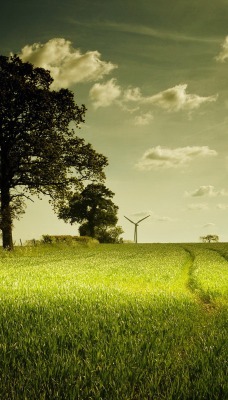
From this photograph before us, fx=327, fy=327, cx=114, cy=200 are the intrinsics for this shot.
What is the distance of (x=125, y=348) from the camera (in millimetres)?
4492

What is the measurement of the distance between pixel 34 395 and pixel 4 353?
3.91ft

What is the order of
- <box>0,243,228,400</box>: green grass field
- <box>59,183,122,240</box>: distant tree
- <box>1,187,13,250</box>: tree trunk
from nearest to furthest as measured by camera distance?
1. <box>0,243,228,400</box>: green grass field
2. <box>1,187,13,250</box>: tree trunk
3. <box>59,183,122,240</box>: distant tree

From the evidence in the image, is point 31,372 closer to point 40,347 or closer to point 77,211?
point 40,347

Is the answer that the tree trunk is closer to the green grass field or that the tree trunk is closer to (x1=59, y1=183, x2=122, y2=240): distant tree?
the green grass field

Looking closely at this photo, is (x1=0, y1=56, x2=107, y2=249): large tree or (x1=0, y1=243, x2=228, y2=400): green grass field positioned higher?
(x1=0, y1=56, x2=107, y2=249): large tree

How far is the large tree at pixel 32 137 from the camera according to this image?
33.3m

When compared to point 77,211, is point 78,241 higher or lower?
lower

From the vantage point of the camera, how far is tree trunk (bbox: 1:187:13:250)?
32.7 metres

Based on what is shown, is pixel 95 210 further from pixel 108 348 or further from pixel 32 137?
pixel 108 348

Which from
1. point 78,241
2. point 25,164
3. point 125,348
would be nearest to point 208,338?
point 125,348

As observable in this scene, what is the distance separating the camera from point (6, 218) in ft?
107

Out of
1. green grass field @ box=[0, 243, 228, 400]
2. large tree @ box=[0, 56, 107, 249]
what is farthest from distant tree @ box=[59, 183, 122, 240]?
green grass field @ box=[0, 243, 228, 400]

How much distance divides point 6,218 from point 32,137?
882 centimetres

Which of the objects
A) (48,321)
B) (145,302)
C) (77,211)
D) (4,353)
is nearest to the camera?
(4,353)
